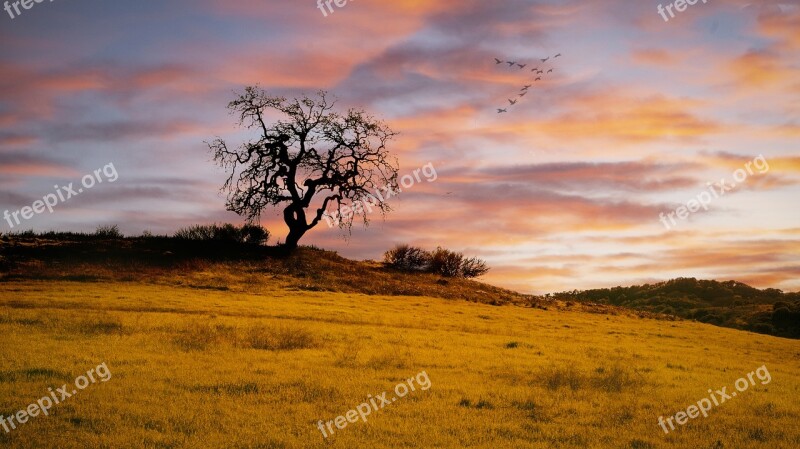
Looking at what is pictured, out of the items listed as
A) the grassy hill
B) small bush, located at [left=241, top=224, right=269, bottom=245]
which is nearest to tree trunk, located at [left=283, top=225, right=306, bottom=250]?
small bush, located at [left=241, top=224, right=269, bottom=245]

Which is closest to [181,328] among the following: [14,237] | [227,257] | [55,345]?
[55,345]

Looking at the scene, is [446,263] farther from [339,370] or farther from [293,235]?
[339,370]

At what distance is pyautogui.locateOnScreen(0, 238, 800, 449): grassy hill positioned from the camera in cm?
1289

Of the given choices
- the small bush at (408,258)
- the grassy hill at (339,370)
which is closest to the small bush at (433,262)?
the small bush at (408,258)

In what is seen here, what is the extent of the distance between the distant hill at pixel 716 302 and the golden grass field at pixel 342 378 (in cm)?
3311

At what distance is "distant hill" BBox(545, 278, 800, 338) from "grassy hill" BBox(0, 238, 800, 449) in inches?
982

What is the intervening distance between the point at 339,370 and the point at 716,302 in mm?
91628

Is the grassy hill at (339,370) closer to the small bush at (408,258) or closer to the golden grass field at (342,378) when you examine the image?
the golden grass field at (342,378)

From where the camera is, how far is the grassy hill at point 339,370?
508 inches

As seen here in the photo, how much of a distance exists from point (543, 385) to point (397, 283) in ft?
107

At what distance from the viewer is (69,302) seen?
30.0 m

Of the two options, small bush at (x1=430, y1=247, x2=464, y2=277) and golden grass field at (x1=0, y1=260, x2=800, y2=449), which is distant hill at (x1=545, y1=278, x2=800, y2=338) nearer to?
small bush at (x1=430, y1=247, x2=464, y2=277)

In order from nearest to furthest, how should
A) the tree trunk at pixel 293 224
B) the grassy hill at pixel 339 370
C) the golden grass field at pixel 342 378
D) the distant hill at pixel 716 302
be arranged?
the golden grass field at pixel 342 378, the grassy hill at pixel 339 370, the tree trunk at pixel 293 224, the distant hill at pixel 716 302

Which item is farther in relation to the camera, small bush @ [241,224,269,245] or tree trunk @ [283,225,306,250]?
small bush @ [241,224,269,245]
